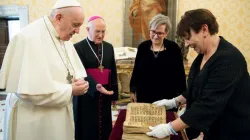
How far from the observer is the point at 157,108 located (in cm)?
178

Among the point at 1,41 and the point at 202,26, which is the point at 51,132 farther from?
the point at 1,41

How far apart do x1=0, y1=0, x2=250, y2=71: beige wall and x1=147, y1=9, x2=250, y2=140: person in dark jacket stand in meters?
4.36

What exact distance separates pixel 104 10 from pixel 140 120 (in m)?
4.47

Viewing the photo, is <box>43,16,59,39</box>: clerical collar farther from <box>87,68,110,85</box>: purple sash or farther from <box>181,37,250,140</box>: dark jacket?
<box>181,37,250,140</box>: dark jacket

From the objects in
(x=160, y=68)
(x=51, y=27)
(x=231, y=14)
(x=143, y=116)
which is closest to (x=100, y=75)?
(x=160, y=68)

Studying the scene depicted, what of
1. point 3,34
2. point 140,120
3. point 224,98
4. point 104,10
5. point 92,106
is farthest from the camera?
point 3,34

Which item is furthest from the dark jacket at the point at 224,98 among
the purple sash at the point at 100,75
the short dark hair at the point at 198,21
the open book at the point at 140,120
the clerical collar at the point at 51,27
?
the purple sash at the point at 100,75

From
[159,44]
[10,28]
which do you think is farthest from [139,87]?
[10,28]

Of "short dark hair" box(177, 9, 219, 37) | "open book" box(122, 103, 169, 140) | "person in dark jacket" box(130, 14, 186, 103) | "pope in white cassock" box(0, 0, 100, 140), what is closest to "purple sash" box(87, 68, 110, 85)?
"person in dark jacket" box(130, 14, 186, 103)

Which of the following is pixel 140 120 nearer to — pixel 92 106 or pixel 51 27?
pixel 51 27

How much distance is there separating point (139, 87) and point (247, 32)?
13.3ft

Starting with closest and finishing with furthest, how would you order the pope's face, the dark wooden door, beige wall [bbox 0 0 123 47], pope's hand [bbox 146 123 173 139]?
1. pope's hand [bbox 146 123 173 139]
2. the pope's face
3. beige wall [bbox 0 0 123 47]
4. the dark wooden door

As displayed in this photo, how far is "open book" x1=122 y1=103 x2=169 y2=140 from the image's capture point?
1367 mm

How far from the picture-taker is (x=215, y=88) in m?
A: 1.23
